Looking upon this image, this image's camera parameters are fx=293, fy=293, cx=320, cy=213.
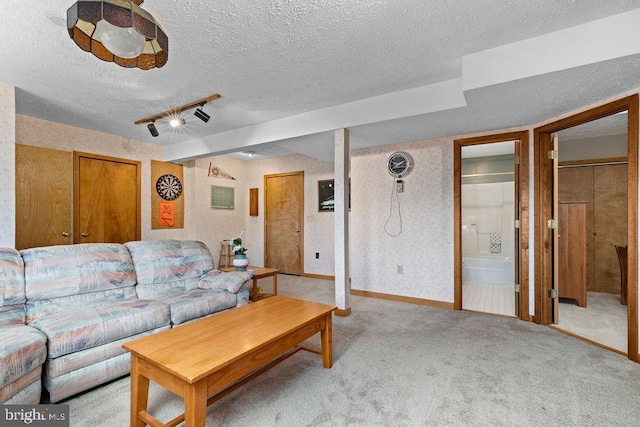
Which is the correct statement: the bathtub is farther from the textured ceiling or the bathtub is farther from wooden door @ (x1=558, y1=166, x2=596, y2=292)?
the textured ceiling

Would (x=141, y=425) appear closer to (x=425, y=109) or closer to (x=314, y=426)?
(x=314, y=426)

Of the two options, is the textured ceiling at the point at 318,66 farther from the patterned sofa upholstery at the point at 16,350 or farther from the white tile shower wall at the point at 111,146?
the patterned sofa upholstery at the point at 16,350

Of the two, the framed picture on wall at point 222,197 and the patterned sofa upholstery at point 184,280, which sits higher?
the framed picture on wall at point 222,197

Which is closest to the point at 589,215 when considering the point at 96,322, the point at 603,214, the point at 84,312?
the point at 603,214

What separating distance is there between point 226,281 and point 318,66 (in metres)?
2.19

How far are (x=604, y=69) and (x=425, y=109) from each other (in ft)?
3.92

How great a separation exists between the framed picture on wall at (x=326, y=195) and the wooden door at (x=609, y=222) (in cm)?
389

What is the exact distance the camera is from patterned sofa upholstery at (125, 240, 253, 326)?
2.57 meters

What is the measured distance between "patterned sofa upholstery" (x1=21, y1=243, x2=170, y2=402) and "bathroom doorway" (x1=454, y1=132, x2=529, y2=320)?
3.39 meters

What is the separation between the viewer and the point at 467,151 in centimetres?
518

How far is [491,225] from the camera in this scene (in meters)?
5.77

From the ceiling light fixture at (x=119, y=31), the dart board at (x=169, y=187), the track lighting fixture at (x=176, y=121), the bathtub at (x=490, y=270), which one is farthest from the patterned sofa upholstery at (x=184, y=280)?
the bathtub at (x=490, y=270)

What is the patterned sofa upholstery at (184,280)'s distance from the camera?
257cm

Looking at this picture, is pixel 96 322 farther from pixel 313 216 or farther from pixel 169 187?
pixel 313 216
